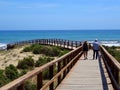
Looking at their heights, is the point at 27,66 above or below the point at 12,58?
above

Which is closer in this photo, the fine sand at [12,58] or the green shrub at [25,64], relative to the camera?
the green shrub at [25,64]

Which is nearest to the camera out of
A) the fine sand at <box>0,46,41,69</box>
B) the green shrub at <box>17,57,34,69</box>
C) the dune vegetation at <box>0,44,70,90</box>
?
the dune vegetation at <box>0,44,70,90</box>

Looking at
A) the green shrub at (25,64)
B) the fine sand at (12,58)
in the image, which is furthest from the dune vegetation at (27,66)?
the fine sand at (12,58)

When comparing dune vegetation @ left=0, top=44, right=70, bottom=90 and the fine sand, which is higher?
dune vegetation @ left=0, top=44, right=70, bottom=90

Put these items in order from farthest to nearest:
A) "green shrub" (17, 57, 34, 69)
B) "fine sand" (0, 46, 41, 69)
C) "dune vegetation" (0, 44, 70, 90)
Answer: "fine sand" (0, 46, 41, 69), "green shrub" (17, 57, 34, 69), "dune vegetation" (0, 44, 70, 90)

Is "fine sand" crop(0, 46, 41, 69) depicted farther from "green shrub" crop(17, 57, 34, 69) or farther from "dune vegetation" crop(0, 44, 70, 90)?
"green shrub" crop(17, 57, 34, 69)

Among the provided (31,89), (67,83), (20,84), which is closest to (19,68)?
(31,89)

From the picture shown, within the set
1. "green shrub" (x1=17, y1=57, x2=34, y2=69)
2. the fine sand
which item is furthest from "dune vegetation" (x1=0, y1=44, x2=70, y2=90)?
the fine sand

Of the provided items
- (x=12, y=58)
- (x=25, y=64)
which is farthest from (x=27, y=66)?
(x=12, y=58)

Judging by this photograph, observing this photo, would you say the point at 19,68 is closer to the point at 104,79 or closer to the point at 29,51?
the point at 104,79

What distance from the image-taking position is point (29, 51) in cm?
4969

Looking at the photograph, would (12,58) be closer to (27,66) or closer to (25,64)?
(25,64)

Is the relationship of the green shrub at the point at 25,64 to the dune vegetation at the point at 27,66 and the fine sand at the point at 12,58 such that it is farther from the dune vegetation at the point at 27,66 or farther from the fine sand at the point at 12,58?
the fine sand at the point at 12,58

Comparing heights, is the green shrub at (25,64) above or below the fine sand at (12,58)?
above
